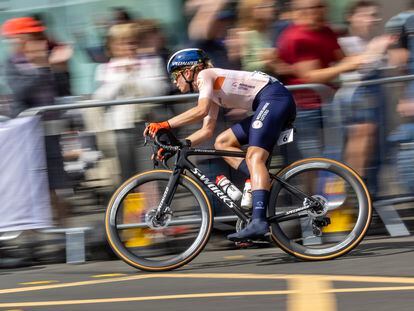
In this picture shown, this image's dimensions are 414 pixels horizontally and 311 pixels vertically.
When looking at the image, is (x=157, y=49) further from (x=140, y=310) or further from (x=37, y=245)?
(x=140, y=310)

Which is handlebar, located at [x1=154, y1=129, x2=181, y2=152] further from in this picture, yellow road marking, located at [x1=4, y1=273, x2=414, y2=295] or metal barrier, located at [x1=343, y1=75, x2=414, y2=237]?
metal barrier, located at [x1=343, y1=75, x2=414, y2=237]

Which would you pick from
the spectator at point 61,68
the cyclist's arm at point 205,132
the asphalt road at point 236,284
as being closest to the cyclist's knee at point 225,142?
the cyclist's arm at point 205,132

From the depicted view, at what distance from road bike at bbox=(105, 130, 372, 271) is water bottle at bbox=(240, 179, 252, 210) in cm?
4

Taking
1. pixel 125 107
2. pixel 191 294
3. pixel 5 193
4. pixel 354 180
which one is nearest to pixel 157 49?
pixel 125 107

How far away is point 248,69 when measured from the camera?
9.99 metres

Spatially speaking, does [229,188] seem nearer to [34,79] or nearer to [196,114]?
[196,114]

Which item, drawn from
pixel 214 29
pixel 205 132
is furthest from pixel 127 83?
pixel 205 132

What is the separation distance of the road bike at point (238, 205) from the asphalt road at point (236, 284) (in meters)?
0.15

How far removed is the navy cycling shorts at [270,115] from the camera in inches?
328

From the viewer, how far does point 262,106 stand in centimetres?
837

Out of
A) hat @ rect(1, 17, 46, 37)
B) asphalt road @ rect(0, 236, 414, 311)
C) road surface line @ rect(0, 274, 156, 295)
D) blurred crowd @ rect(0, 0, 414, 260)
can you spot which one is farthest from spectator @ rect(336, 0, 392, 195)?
hat @ rect(1, 17, 46, 37)

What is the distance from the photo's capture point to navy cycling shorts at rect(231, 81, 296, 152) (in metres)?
8.32

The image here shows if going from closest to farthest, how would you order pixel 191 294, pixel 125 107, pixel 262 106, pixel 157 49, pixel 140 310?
pixel 140 310
pixel 191 294
pixel 262 106
pixel 125 107
pixel 157 49

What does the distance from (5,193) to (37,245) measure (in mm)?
527
